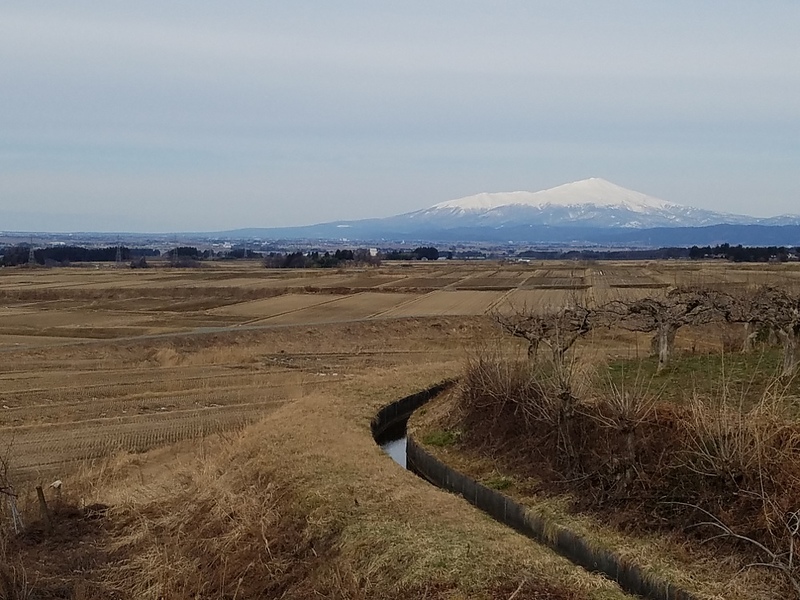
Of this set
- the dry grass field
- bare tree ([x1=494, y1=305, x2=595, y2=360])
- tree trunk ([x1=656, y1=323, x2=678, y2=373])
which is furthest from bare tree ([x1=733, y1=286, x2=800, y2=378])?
the dry grass field

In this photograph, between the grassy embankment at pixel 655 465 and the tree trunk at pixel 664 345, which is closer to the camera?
the grassy embankment at pixel 655 465

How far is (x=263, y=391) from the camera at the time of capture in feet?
82.1

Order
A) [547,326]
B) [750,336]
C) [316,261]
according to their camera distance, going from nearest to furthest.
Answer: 1. [547,326]
2. [750,336]
3. [316,261]

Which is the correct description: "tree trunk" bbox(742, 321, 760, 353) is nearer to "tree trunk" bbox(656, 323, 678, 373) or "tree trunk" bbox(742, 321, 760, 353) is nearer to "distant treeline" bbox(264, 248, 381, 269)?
"tree trunk" bbox(656, 323, 678, 373)

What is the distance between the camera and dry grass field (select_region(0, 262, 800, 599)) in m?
10.9

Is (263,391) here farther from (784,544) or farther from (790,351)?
(784,544)

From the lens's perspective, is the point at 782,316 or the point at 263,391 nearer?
the point at 782,316

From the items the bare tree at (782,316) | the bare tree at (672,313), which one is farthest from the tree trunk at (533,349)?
the bare tree at (782,316)

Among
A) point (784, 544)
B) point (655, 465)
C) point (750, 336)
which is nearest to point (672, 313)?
point (750, 336)

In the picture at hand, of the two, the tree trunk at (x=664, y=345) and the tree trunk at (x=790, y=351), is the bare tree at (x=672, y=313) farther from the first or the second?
the tree trunk at (x=790, y=351)

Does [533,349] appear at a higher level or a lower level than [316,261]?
higher

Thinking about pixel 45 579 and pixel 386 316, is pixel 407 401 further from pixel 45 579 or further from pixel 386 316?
pixel 386 316

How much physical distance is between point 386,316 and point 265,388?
17632 mm

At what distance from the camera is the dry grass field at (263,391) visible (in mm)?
10859
